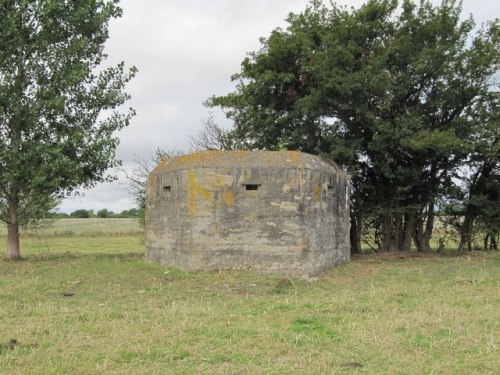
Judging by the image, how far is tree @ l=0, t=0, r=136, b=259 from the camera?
14773 mm

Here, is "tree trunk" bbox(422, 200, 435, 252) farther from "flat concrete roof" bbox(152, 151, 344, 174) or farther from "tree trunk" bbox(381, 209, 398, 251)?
"flat concrete roof" bbox(152, 151, 344, 174)

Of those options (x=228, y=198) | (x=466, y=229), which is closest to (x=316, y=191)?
(x=228, y=198)

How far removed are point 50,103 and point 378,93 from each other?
9.39 m

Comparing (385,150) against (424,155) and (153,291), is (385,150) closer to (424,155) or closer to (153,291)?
(424,155)

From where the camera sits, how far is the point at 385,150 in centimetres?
1591

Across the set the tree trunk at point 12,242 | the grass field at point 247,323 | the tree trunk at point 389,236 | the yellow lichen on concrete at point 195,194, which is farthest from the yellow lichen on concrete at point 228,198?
the tree trunk at point 389,236

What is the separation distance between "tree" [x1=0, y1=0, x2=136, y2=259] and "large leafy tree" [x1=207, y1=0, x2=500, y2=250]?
490cm

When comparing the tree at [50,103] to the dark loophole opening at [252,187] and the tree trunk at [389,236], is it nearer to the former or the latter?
the dark loophole opening at [252,187]

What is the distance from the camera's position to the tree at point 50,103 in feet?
48.5

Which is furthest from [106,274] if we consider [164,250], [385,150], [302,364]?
[385,150]

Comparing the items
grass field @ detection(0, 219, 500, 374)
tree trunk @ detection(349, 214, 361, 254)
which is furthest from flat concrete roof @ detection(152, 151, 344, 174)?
tree trunk @ detection(349, 214, 361, 254)

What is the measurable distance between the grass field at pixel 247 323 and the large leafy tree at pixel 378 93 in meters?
4.82

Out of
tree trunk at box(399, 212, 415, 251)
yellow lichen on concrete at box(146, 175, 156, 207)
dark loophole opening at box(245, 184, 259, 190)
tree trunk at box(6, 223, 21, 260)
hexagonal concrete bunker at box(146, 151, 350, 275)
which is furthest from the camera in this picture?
tree trunk at box(399, 212, 415, 251)

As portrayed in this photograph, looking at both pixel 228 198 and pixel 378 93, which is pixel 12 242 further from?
pixel 378 93
